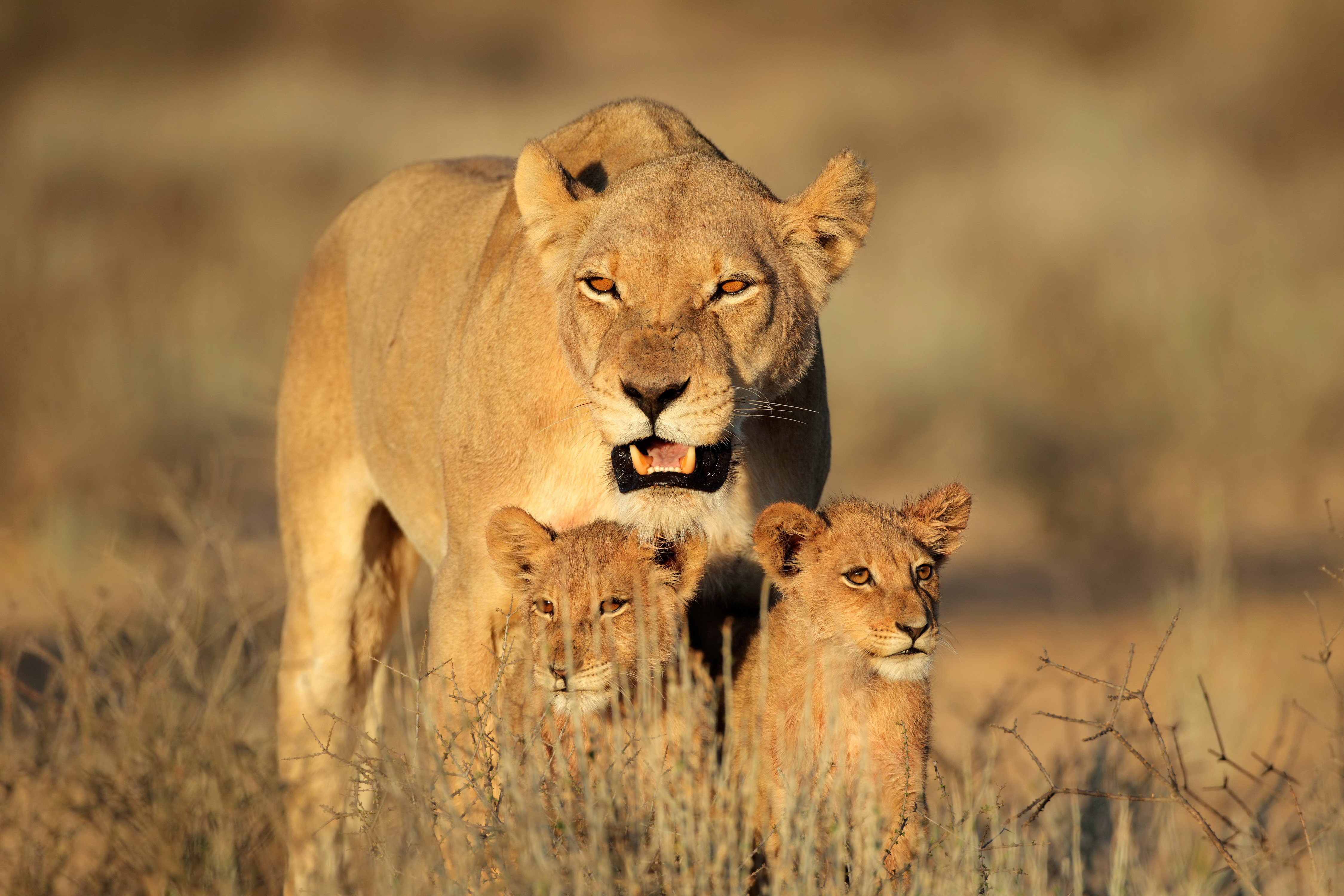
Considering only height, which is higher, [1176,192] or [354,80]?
[354,80]

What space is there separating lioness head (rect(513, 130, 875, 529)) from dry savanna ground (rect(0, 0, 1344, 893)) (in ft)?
2.26

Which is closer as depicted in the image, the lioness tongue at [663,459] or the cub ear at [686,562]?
the lioness tongue at [663,459]

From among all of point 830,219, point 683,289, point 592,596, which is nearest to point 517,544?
point 592,596

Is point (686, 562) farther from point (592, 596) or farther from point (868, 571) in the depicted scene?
point (868, 571)

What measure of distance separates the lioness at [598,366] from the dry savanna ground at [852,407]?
450 millimetres

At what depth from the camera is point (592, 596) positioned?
3889 millimetres

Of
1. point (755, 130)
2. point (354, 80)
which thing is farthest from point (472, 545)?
point (354, 80)

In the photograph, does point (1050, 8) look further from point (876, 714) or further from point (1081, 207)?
point (876, 714)

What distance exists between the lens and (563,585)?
390 cm

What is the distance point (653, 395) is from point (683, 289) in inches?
15.6

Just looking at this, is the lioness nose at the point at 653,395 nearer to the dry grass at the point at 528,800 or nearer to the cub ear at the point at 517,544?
the cub ear at the point at 517,544

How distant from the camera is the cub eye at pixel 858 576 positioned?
3830 millimetres

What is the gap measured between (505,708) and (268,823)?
1332mm

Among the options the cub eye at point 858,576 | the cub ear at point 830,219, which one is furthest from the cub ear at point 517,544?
the cub ear at point 830,219
